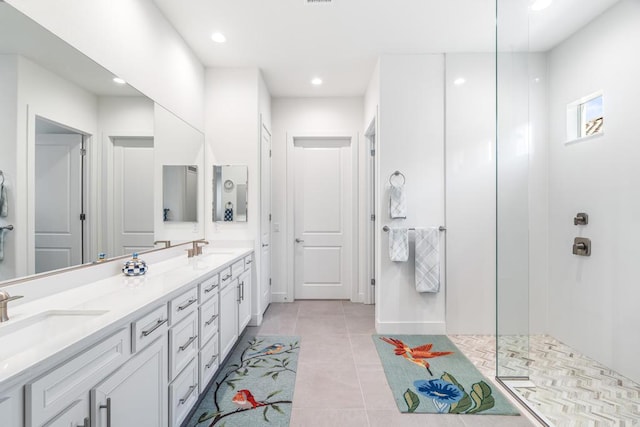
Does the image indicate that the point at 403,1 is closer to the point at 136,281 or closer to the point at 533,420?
the point at 136,281

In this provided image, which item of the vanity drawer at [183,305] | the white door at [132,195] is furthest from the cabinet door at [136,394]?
the white door at [132,195]

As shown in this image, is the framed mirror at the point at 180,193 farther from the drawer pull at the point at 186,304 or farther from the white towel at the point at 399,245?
the white towel at the point at 399,245

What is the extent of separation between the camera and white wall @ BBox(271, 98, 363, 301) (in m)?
4.12

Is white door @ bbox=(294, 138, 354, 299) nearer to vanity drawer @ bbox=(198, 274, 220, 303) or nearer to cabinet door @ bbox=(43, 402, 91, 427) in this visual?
vanity drawer @ bbox=(198, 274, 220, 303)

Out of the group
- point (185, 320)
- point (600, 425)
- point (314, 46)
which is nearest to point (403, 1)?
point (314, 46)

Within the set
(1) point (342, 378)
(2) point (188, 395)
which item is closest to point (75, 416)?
(2) point (188, 395)

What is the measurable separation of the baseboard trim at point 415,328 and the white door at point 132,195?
2.25 meters

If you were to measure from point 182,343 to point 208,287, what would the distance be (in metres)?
0.42

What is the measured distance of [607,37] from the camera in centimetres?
192

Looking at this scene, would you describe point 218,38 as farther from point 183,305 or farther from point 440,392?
point 440,392

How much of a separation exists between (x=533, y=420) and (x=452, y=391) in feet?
1.47

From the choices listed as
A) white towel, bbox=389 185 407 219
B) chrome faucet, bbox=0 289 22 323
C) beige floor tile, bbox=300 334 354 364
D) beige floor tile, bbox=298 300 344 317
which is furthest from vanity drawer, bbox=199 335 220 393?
white towel, bbox=389 185 407 219

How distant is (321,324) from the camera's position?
333cm

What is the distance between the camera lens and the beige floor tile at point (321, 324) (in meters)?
3.13
